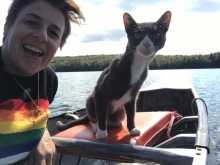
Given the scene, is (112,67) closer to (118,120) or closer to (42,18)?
(118,120)

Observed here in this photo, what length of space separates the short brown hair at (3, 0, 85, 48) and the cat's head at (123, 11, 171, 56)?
2.86 ft

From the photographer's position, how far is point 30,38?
1.79 m

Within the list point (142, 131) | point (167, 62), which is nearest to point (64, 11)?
point (142, 131)

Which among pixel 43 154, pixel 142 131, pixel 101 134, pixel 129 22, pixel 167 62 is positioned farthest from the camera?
pixel 167 62

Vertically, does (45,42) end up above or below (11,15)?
below

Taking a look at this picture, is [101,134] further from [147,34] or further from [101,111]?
[147,34]

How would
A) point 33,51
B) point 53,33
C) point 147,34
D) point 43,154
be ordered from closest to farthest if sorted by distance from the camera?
1. point 43,154
2. point 33,51
3. point 53,33
4. point 147,34

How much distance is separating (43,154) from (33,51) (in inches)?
29.6

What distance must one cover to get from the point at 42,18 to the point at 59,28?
19 cm

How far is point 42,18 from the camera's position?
5.96 feet

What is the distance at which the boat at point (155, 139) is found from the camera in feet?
5.33

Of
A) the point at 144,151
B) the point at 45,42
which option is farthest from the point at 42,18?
the point at 144,151

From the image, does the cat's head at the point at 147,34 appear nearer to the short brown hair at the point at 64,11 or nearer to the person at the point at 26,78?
the short brown hair at the point at 64,11

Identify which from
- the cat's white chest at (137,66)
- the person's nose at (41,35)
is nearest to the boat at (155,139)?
the cat's white chest at (137,66)
